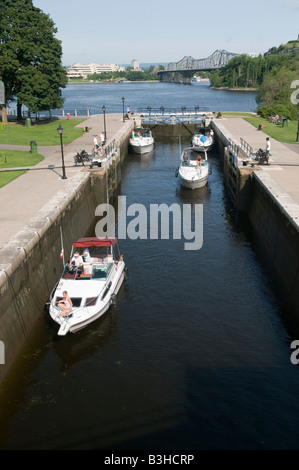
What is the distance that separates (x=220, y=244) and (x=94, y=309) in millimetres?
10999

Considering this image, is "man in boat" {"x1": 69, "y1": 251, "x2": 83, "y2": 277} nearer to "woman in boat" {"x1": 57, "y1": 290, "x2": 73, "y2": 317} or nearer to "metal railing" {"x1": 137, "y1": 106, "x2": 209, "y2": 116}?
"woman in boat" {"x1": 57, "y1": 290, "x2": 73, "y2": 317}

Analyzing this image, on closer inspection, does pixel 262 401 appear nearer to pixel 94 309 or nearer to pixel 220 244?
pixel 94 309

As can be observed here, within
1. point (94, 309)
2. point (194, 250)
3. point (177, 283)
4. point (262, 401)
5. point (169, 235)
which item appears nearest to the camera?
point (262, 401)

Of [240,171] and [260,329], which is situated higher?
[240,171]

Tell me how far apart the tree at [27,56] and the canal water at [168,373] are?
36386mm

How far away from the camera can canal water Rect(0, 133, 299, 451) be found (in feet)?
40.3

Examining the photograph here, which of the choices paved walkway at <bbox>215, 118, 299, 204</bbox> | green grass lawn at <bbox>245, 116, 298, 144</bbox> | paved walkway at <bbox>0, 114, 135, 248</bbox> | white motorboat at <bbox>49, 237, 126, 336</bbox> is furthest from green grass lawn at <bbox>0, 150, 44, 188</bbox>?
green grass lawn at <bbox>245, 116, 298, 144</bbox>

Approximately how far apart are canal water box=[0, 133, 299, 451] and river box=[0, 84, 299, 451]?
0.03 meters

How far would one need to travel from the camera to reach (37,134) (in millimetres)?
47844

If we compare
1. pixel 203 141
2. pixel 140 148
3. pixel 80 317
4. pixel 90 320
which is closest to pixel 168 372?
pixel 90 320

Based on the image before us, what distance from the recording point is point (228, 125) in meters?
56.4

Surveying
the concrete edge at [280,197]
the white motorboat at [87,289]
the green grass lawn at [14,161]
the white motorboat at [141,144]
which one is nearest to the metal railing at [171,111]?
the white motorboat at [141,144]

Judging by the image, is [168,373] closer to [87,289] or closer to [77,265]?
[87,289]

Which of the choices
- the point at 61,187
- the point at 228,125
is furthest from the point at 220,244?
the point at 228,125
